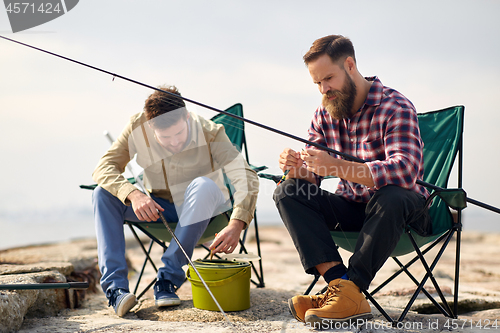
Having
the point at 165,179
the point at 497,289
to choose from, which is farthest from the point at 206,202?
the point at 497,289

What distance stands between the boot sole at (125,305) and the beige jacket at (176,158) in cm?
57

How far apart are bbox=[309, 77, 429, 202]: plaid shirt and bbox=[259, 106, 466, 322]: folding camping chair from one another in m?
0.16

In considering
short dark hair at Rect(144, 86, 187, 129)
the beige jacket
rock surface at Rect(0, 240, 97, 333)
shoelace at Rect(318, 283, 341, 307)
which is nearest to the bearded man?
shoelace at Rect(318, 283, 341, 307)

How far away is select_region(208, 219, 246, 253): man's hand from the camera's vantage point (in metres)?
1.95

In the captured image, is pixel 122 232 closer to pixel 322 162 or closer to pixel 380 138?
pixel 322 162

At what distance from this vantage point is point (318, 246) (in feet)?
5.66

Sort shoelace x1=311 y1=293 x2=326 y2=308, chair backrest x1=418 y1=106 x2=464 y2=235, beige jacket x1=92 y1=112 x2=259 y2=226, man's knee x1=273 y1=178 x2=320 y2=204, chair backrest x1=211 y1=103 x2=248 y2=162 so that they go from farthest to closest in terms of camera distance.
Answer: chair backrest x1=211 y1=103 x2=248 y2=162, beige jacket x1=92 y1=112 x2=259 y2=226, chair backrest x1=418 y1=106 x2=464 y2=235, man's knee x1=273 y1=178 x2=320 y2=204, shoelace x1=311 y1=293 x2=326 y2=308

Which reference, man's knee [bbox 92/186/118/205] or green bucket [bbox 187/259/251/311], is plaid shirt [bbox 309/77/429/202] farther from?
man's knee [bbox 92/186/118/205]

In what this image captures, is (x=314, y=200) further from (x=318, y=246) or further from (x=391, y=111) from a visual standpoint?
(x=391, y=111)

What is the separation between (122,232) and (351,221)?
1.08m

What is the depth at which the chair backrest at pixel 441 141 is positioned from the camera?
2.25 metres

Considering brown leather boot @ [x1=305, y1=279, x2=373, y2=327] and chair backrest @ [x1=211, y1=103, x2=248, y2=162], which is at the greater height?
chair backrest @ [x1=211, y1=103, x2=248, y2=162]

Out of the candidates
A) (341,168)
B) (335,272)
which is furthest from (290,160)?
(335,272)

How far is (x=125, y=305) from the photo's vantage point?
6.25 ft
